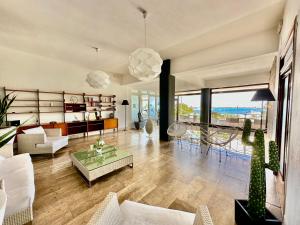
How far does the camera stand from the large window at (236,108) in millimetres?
6263

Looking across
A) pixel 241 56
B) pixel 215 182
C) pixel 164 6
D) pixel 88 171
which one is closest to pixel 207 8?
pixel 164 6

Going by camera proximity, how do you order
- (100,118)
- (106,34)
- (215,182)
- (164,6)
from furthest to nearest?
1. (100,118)
2. (106,34)
3. (215,182)
4. (164,6)

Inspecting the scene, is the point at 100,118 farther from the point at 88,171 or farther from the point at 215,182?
the point at 215,182

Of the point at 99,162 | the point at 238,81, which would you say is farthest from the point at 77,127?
the point at 238,81

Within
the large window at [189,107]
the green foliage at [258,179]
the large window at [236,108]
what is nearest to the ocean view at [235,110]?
the large window at [236,108]

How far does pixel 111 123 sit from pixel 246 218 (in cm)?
612

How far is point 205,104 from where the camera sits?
25.6ft

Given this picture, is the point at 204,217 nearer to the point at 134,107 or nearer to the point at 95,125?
the point at 95,125

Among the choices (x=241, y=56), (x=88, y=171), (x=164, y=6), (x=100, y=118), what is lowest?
(x=88, y=171)

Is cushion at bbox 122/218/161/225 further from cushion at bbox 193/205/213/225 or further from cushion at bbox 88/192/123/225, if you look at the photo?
cushion at bbox 193/205/213/225

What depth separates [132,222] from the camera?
1.14 meters

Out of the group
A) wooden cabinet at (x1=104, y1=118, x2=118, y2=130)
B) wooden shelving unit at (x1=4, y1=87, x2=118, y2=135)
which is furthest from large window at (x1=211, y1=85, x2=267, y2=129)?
wooden shelving unit at (x1=4, y1=87, x2=118, y2=135)

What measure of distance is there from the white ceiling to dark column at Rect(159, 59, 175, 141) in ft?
3.62

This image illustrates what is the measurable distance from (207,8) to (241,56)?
159 centimetres
